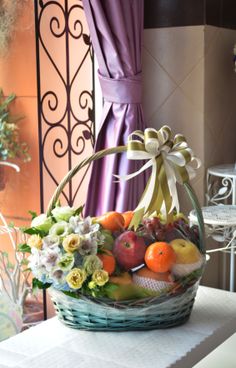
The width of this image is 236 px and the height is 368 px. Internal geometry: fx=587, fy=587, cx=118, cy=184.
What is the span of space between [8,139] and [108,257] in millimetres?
1422

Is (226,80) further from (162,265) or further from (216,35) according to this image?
(162,265)

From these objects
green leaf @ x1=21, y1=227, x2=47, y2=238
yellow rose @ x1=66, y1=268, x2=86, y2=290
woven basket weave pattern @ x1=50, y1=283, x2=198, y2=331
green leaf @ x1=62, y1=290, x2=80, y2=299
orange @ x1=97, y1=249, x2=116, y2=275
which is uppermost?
green leaf @ x1=21, y1=227, x2=47, y2=238

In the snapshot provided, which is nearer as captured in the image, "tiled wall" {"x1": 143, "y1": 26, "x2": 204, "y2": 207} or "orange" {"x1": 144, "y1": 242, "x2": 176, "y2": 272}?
"orange" {"x1": 144, "y1": 242, "x2": 176, "y2": 272}

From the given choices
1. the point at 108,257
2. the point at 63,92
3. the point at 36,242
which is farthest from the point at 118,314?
the point at 63,92

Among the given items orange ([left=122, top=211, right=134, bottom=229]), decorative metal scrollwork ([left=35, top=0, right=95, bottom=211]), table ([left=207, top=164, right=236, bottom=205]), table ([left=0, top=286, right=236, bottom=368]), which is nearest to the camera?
table ([left=0, top=286, right=236, bottom=368])

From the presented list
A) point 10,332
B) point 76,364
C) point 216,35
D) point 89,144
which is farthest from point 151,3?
point 76,364

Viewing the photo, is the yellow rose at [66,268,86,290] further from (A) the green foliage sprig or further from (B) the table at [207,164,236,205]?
(B) the table at [207,164,236,205]

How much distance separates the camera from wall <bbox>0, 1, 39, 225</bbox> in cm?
252

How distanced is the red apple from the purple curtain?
1398 millimetres

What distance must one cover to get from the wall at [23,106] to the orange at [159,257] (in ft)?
4.76

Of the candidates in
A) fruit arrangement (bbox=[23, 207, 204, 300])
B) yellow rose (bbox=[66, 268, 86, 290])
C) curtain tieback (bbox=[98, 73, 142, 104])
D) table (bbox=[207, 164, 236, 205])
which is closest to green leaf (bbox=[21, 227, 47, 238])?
fruit arrangement (bbox=[23, 207, 204, 300])

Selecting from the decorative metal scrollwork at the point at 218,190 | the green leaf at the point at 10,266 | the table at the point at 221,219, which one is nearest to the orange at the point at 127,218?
the table at the point at 221,219

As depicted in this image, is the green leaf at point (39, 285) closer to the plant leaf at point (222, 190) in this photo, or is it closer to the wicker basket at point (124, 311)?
the wicker basket at point (124, 311)

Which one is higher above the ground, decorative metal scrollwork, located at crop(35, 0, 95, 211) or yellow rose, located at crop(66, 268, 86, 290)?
decorative metal scrollwork, located at crop(35, 0, 95, 211)
